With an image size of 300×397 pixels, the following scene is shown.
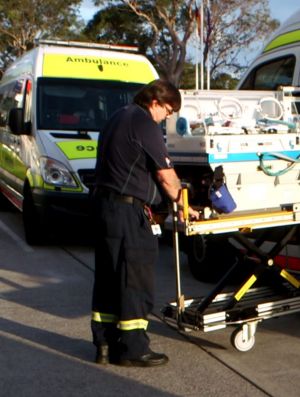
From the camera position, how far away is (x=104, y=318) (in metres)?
4.90

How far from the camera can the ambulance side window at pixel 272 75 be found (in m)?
7.96

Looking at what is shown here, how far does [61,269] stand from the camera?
7.91 m

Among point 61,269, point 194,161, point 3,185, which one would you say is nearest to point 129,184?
point 194,161

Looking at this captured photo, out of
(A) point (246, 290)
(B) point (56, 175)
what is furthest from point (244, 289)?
(B) point (56, 175)

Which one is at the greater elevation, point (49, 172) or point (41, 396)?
point (49, 172)

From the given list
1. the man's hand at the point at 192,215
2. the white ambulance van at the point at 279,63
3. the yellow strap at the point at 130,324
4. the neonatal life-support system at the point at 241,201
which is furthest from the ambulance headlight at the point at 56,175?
the man's hand at the point at 192,215

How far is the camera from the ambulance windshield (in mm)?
9469

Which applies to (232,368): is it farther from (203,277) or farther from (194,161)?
(203,277)

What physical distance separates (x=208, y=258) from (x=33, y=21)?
1292 inches

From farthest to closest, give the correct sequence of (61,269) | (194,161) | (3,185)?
(3,185) → (61,269) → (194,161)

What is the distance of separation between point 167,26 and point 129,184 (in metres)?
28.4

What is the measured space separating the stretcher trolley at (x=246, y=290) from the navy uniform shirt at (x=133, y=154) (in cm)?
27

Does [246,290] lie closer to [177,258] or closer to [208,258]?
[177,258]

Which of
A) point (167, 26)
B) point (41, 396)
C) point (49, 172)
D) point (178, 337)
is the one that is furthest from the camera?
point (167, 26)
